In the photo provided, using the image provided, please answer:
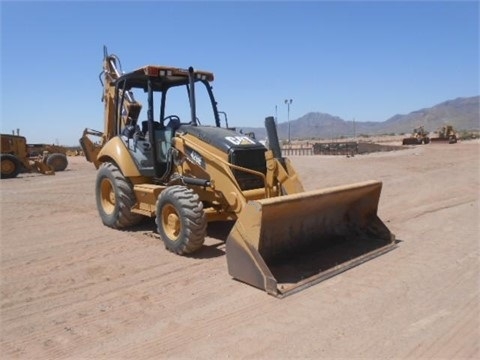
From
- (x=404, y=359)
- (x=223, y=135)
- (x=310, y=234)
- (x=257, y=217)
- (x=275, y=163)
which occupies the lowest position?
(x=404, y=359)

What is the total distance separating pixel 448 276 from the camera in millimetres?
5164

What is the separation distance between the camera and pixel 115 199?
25.6 feet

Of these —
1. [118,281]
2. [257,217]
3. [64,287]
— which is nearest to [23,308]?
[64,287]

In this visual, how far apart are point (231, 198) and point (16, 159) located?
17.6 meters

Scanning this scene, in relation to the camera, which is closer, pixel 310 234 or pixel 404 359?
pixel 404 359

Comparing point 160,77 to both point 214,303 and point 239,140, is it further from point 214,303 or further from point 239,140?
point 214,303

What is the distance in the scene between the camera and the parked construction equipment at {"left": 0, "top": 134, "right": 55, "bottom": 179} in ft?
66.5

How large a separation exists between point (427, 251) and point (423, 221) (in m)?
2.04

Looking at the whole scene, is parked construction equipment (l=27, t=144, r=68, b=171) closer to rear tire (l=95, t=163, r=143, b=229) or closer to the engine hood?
rear tire (l=95, t=163, r=143, b=229)

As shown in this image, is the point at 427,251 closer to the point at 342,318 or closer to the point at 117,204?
the point at 342,318

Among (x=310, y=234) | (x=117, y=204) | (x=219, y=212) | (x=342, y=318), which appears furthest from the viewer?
(x=117, y=204)

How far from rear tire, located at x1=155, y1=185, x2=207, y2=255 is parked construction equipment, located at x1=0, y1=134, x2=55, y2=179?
16.6m

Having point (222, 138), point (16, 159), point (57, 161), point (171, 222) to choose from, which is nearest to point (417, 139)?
point (57, 161)

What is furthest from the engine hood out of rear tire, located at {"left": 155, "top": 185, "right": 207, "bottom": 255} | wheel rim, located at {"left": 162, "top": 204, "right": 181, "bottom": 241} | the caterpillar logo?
wheel rim, located at {"left": 162, "top": 204, "right": 181, "bottom": 241}
